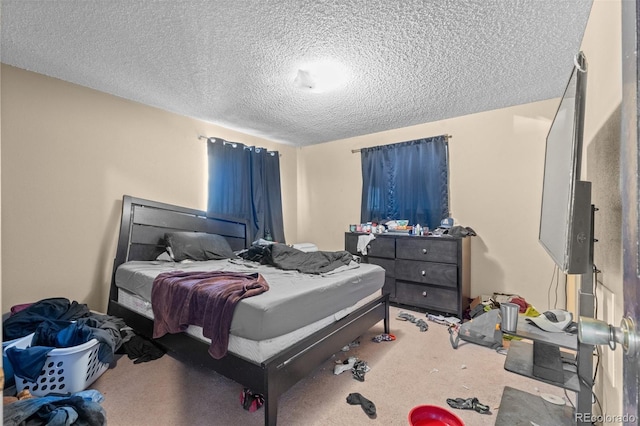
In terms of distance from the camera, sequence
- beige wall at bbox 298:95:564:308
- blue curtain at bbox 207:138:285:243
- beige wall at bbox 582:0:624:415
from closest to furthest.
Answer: beige wall at bbox 582:0:624:415
beige wall at bbox 298:95:564:308
blue curtain at bbox 207:138:285:243

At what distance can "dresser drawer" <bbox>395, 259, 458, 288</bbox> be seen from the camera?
3.19 m

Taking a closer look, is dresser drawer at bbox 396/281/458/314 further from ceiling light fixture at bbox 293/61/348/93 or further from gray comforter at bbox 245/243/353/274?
ceiling light fixture at bbox 293/61/348/93

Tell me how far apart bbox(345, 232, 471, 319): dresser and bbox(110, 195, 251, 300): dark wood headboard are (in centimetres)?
230

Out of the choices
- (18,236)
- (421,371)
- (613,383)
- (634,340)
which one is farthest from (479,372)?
(18,236)

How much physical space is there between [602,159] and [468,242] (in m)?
2.20

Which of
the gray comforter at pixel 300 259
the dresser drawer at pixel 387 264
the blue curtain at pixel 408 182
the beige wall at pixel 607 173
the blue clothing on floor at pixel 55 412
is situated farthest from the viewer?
the blue curtain at pixel 408 182

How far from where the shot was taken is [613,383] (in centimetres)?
115

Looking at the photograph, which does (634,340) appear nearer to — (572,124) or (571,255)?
(571,255)

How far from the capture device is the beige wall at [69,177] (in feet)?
7.97

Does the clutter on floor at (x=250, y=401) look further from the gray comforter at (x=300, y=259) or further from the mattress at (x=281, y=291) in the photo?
the gray comforter at (x=300, y=259)

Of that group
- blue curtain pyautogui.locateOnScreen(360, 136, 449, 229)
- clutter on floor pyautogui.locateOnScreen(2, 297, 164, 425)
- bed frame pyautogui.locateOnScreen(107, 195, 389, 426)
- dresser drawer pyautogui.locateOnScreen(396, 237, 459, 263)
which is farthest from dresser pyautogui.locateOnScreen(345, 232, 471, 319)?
clutter on floor pyautogui.locateOnScreen(2, 297, 164, 425)

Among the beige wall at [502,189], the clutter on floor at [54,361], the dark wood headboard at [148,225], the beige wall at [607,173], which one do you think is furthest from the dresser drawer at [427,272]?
the clutter on floor at [54,361]

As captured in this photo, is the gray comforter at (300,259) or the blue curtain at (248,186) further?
the blue curtain at (248,186)

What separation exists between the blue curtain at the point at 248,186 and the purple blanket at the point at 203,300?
176cm
